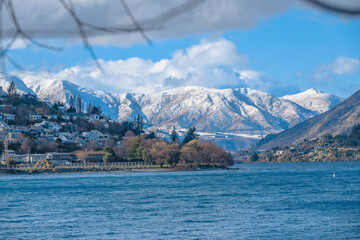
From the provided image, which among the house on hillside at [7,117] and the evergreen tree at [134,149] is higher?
the house on hillside at [7,117]

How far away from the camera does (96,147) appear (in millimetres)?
129875

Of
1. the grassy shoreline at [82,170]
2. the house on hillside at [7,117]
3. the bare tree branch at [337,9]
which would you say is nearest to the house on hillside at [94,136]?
the house on hillside at [7,117]

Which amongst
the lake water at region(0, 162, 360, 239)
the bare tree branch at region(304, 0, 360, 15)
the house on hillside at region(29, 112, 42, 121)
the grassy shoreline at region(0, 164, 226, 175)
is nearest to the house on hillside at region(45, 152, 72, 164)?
the grassy shoreline at region(0, 164, 226, 175)

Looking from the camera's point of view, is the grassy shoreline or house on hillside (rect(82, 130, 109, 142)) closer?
the grassy shoreline

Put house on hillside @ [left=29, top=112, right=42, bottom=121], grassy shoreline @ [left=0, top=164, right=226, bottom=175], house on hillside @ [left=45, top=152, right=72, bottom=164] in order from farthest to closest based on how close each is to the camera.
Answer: house on hillside @ [left=29, top=112, right=42, bottom=121]
house on hillside @ [left=45, top=152, right=72, bottom=164]
grassy shoreline @ [left=0, top=164, right=226, bottom=175]

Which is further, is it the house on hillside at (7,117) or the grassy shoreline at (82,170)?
the house on hillside at (7,117)

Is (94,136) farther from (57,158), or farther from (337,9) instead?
(337,9)

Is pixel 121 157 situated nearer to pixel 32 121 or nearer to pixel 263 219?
pixel 32 121

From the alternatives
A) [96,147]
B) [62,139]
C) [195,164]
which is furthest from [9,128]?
[195,164]

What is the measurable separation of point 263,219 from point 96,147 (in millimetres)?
104816

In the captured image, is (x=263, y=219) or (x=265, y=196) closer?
(x=263, y=219)

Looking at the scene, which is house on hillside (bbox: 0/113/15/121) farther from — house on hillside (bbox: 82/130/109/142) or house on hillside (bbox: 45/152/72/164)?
house on hillside (bbox: 45/152/72/164)

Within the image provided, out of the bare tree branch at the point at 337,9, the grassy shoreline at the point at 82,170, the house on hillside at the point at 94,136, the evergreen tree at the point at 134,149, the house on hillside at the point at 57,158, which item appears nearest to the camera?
the bare tree branch at the point at 337,9

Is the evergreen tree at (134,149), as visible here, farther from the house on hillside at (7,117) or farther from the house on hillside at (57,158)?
the house on hillside at (7,117)
